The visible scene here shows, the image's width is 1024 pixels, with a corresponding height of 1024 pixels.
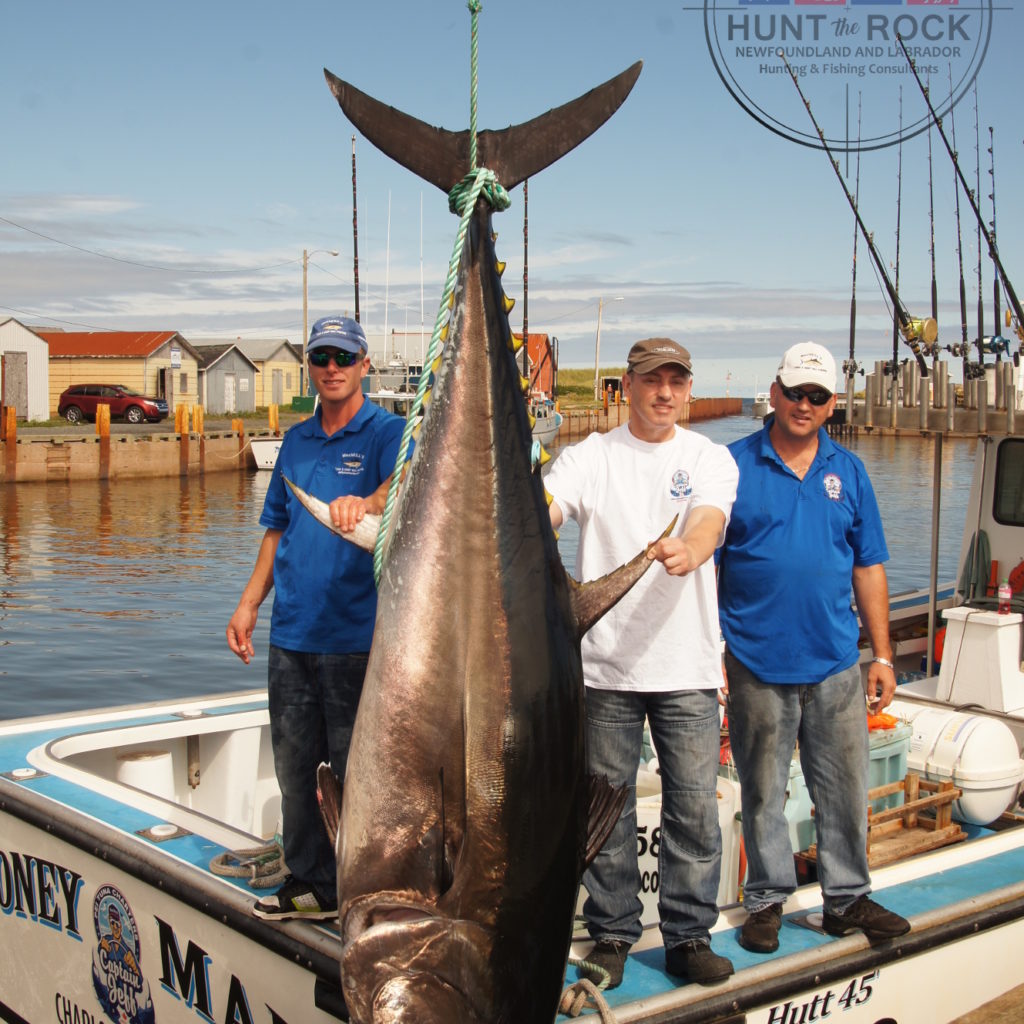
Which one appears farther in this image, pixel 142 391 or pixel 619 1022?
pixel 142 391

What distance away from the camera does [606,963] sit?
3260mm

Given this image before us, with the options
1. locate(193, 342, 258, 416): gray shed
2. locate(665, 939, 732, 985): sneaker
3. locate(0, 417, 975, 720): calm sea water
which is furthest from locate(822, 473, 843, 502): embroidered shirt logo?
locate(193, 342, 258, 416): gray shed

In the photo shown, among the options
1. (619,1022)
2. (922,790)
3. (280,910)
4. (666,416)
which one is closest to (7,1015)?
(280,910)

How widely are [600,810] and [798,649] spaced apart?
1.26m

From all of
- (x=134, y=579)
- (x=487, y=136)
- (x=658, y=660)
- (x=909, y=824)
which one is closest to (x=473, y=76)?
(x=487, y=136)

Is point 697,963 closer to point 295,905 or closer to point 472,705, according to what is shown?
point 295,905

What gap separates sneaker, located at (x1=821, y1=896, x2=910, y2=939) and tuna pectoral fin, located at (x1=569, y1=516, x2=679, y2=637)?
1.73 meters

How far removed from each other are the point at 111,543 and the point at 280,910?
751 inches

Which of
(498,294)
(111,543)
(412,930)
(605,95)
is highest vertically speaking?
(605,95)

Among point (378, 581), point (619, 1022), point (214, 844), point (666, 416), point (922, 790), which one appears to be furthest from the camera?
point (922, 790)

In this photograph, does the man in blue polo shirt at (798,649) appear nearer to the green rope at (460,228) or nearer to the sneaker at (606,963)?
the sneaker at (606,963)

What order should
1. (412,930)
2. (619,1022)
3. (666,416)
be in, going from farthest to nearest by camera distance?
1. (666,416)
2. (619,1022)
3. (412,930)

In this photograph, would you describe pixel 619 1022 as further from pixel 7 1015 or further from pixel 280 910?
pixel 7 1015

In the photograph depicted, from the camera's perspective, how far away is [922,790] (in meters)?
5.31
